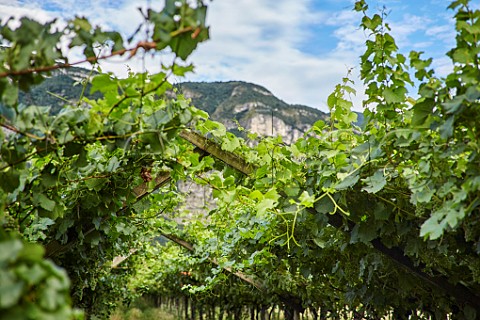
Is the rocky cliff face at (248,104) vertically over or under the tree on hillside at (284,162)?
over

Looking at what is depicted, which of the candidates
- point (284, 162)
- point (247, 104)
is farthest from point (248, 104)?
point (284, 162)

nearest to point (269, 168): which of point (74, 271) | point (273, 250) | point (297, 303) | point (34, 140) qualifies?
point (34, 140)

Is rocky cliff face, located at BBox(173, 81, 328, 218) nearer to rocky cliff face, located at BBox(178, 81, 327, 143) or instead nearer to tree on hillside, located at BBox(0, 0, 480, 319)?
rocky cliff face, located at BBox(178, 81, 327, 143)

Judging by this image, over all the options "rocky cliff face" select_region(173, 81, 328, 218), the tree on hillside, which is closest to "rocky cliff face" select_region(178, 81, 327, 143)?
"rocky cliff face" select_region(173, 81, 328, 218)

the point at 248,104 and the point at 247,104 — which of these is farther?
the point at 247,104

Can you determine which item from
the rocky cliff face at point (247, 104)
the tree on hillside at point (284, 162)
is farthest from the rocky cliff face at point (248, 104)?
the tree on hillside at point (284, 162)

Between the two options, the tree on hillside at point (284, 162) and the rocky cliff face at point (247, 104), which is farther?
the rocky cliff face at point (247, 104)

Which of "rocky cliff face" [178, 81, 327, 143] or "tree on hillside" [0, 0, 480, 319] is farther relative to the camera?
"rocky cliff face" [178, 81, 327, 143]

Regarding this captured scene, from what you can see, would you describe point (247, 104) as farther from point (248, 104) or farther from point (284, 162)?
point (284, 162)

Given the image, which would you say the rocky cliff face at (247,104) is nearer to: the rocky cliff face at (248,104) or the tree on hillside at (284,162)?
the rocky cliff face at (248,104)

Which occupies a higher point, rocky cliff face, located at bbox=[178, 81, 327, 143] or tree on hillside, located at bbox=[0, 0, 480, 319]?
rocky cliff face, located at bbox=[178, 81, 327, 143]

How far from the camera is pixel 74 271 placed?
13.2ft

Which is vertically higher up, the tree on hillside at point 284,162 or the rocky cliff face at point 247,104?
the rocky cliff face at point 247,104

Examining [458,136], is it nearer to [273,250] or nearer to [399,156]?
[399,156]
